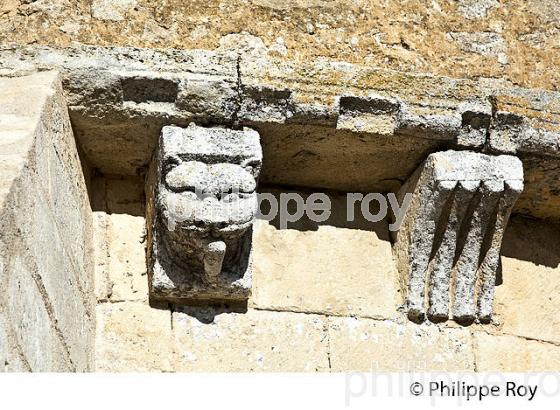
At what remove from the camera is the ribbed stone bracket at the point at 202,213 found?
4.57 meters

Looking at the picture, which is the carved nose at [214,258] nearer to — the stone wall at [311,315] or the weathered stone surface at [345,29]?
the stone wall at [311,315]

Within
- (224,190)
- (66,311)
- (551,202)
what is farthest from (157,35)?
(551,202)

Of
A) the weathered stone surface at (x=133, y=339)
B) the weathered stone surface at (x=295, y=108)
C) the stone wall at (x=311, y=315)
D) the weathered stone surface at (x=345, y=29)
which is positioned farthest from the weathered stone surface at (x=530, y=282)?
the weathered stone surface at (x=133, y=339)

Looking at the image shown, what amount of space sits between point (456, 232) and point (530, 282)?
0.42 m

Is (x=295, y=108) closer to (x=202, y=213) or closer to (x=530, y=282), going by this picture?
(x=202, y=213)

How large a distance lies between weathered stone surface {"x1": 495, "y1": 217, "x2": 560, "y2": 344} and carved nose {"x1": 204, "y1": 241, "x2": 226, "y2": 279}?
1.06 metres

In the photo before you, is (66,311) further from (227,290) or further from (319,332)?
(319,332)

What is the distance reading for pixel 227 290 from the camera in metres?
4.77

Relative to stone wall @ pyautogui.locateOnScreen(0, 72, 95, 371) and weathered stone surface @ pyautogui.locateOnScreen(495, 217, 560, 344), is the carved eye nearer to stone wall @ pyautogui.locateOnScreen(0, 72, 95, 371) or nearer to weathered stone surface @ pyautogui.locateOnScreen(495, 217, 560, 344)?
stone wall @ pyautogui.locateOnScreen(0, 72, 95, 371)

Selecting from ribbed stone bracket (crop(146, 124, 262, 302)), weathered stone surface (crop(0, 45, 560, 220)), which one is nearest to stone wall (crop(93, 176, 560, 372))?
ribbed stone bracket (crop(146, 124, 262, 302))

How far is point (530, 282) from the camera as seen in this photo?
5215mm

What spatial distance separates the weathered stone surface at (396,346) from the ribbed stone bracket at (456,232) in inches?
2.5

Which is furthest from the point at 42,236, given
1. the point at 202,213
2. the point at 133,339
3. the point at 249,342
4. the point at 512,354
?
the point at 512,354

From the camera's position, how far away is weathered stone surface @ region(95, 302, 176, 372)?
185 inches
